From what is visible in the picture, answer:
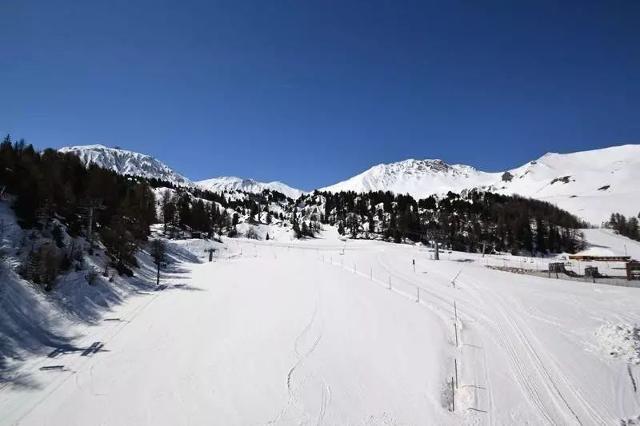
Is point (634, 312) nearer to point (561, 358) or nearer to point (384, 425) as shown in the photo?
point (561, 358)

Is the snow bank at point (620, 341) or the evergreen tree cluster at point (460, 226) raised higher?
the evergreen tree cluster at point (460, 226)

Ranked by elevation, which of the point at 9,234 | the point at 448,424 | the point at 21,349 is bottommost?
the point at 448,424

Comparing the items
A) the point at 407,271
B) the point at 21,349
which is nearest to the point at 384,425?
the point at 21,349

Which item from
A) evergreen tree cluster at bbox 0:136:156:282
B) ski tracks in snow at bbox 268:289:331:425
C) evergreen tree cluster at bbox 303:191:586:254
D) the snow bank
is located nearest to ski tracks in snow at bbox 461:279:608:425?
the snow bank

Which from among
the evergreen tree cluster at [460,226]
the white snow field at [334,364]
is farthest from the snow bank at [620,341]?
the evergreen tree cluster at [460,226]

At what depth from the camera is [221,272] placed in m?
42.4

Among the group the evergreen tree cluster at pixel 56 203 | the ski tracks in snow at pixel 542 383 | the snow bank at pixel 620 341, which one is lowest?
the ski tracks in snow at pixel 542 383

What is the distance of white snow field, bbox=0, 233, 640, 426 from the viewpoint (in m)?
13.0

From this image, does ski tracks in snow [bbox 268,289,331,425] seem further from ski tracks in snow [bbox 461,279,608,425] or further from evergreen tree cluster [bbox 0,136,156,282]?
evergreen tree cluster [bbox 0,136,156,282]

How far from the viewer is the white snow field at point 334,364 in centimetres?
1299

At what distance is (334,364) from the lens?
1722 cm

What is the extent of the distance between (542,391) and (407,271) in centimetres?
3216

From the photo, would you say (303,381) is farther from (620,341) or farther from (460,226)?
(460,226)

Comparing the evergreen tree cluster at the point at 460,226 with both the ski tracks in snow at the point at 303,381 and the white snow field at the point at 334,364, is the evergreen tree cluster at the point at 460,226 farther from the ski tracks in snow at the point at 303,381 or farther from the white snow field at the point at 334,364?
the ski tracks in snow at the point at 303,381
